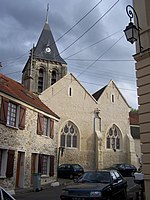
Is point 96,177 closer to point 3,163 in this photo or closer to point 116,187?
point 116,187

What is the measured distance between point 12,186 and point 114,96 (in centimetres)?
2198

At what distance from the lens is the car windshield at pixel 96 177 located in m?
10.1

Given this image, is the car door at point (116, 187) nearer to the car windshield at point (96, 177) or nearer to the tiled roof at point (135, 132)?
the car windshield at point (96, 177)

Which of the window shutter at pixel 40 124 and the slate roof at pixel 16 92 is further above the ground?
the slate roof at pixel 16 92

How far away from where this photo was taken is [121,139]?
33125 mm

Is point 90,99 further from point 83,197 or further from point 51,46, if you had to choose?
point 83,197

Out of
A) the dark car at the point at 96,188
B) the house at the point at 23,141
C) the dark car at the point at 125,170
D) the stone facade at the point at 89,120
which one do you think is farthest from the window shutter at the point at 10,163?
the dark car at the point at 125,170

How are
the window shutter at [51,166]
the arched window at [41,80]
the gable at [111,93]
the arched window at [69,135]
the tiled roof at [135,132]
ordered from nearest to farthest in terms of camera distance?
the window shutter at [51,166], the arched window at [69,135], the gable at [111,93], the tiled roof at [135,132], the arched window at [41,80]

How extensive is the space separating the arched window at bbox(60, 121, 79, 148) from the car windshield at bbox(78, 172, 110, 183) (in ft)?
61.5

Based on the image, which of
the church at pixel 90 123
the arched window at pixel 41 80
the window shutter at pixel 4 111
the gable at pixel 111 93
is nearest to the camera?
the window shutter at pixel 4 111

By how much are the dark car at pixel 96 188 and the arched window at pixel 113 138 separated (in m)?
21.0

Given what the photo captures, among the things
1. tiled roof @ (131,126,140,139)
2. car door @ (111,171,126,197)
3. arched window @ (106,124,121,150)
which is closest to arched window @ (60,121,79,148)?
arched window @ (106,124,121,150)

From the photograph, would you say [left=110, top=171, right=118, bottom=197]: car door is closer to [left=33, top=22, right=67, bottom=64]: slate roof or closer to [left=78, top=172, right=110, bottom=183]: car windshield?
[left=78, top=172, right=110, bottom=183]: car windshield

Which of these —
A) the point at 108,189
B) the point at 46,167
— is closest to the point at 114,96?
the point at 46,167
